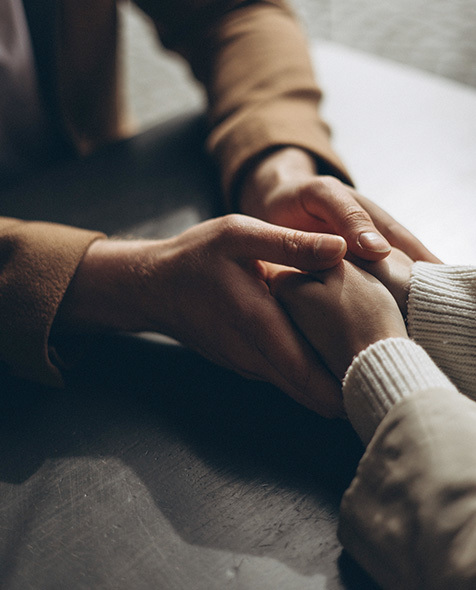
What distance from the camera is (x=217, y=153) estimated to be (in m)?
0.63

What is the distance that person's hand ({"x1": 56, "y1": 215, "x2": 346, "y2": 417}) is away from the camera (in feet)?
1.39

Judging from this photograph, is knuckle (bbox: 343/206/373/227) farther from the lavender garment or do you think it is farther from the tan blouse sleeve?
the lavender garment

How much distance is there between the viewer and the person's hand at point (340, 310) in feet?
1.33

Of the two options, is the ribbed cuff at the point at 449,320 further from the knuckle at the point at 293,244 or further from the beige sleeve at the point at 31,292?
the beige sleeve at the point at 31,292

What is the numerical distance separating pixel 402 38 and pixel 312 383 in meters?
1.29

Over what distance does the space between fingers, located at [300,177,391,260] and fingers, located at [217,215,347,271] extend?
0.03 metres

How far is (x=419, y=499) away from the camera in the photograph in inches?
11.2

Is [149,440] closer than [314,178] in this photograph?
Yes

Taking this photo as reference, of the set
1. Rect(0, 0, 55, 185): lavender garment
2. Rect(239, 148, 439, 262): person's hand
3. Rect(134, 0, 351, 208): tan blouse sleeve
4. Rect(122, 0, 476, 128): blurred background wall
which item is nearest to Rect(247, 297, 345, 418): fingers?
Rect(239, 148, 439, 262): person's hand

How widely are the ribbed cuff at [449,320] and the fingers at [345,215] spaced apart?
0.05 metres

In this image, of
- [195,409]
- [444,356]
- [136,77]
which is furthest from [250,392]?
[136,77]

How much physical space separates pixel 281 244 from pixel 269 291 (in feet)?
0.16

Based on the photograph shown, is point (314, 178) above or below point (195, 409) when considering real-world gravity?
above

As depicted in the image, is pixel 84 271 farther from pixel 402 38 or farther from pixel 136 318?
pixel 402 38
